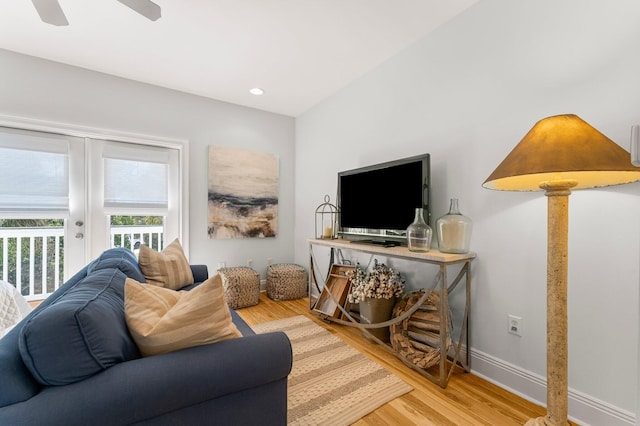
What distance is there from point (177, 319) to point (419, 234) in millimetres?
1565

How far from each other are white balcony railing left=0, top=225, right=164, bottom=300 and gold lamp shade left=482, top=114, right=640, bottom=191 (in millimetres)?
3816

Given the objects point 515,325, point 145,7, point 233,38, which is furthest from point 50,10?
point 515,325

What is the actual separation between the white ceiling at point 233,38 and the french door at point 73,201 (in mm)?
827

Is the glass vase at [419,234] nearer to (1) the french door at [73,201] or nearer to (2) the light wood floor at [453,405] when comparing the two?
(2) the light wood floor at [453,405]

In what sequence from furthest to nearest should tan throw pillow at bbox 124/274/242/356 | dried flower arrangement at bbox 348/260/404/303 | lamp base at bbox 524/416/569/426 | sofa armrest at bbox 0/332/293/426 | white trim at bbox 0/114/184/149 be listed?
white trim at bbox 0/114/184/149 → dried flower arrangement at bbox 348/260/404/303 → lamp base at bbox 524/416/569/426 → tan throw pillow at bbox 124/274/242/356 → sofa armrest at bbox 0/332/293/426

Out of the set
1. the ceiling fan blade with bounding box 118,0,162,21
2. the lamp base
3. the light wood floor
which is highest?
the ceiling fan blade with bounding box 118,0,162,21

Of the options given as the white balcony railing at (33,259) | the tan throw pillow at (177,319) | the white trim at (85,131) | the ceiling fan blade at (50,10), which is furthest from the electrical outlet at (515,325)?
the white balcony railing at (33,259)

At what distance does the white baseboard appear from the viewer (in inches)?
54.5

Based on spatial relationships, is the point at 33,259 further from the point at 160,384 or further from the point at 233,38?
the point at 160,384

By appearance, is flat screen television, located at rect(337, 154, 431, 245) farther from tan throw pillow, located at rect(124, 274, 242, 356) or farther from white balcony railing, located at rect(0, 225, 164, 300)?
white balcony railing, located at rect(0, 225, 164, 300)

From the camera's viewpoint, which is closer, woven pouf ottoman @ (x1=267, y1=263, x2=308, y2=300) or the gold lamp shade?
the gold lamp shade

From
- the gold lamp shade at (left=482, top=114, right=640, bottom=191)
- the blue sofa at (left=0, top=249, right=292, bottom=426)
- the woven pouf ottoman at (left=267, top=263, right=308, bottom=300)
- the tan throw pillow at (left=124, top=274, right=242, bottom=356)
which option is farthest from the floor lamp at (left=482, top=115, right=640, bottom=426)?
the woven pouf ottoman at (left=267, top=263, right=308, bottom=300)

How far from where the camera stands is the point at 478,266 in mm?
1959

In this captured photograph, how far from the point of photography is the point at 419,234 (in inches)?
78.7
